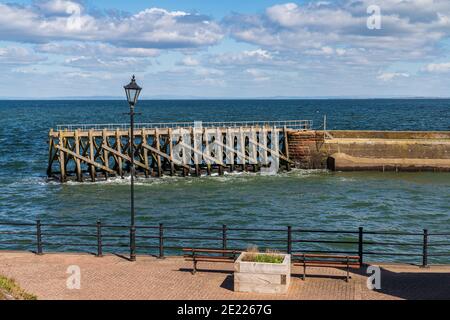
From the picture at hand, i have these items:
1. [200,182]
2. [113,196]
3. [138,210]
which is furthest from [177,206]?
[200,182]

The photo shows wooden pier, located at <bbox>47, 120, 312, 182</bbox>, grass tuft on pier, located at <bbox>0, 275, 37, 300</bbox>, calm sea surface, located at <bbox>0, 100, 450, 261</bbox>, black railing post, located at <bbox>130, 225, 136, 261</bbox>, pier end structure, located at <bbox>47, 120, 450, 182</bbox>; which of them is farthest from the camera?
pier end structure, located at <bbox>47, 120, 450, 182</bbox>

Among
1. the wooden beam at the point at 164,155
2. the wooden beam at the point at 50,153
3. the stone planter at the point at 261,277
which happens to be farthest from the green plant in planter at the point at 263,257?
the wooden beam at the point at 50,153

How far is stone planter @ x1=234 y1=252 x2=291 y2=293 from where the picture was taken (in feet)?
39.8

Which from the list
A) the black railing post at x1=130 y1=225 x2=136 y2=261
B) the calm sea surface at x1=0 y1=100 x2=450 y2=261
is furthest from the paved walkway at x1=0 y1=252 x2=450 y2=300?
the calm sea surface at x1=0 y1=100 x2=450 y2=261

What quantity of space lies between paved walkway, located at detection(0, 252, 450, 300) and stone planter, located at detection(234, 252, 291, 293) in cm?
19

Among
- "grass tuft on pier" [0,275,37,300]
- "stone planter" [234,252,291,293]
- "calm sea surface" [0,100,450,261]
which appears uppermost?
"grass tuft on pier" [0,275,37,300]

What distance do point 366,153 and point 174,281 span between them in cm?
3225

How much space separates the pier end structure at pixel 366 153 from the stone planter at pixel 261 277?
101 ft

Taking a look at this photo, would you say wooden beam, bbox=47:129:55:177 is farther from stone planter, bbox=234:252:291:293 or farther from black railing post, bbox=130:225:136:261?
stone planter, bbox=234:252:291:293

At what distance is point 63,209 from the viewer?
3042 centimetres

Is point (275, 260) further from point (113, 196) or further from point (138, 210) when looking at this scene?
point (113, 196)

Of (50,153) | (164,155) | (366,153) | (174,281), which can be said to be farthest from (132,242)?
(366,153)

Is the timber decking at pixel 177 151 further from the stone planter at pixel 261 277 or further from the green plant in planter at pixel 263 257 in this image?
the stone planter at pixel 261 277
